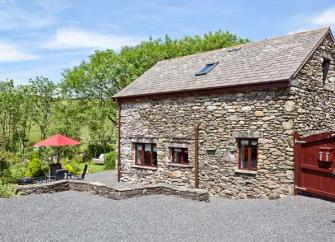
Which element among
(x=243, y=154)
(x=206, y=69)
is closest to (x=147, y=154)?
(x=206, y=69)

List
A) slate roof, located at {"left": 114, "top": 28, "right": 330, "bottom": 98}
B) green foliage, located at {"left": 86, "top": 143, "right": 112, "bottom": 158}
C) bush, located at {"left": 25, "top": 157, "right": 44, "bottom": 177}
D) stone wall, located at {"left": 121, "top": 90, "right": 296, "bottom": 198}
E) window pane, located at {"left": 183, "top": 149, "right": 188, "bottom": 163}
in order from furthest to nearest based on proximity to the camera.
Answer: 1. green foliage, located at {"left": 86, "top": 143, "right": 112, "bottom": 158}
2. bush, located at {"left": 25, "top": 157, "right": 44, "bottom": 177}
3. window pane, located at {"left": 183, "top": 149, "right": 188, "bottom": 163}
4. slate roof, located at {"left": 114, "top": 28, "right": 330, "bottom": 98}
5. stone wall, located at {"left": 121, "top": 90, "right": 296, "bottom": 198}

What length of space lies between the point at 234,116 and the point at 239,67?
8.50ft

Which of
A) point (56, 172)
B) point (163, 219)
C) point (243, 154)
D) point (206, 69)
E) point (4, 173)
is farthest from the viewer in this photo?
point (56, 172)

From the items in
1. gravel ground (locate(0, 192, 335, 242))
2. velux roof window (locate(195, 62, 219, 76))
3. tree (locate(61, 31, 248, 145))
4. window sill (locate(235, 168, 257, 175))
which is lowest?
gravel ground (locate(0, 192, 335, 242))

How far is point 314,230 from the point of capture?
9086 mm

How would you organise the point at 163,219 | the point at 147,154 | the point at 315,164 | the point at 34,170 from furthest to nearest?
the point at 34,170
the point at 147,154
the point at 315,164
the point at 163,219

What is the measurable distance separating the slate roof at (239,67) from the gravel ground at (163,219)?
15.4 feet

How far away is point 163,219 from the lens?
10562 millimetres

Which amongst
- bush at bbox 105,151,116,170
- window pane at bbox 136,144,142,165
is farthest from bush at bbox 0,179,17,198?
bush at bbox 105,151,116,170

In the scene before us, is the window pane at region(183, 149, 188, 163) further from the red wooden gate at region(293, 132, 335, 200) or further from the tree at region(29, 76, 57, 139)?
the tree at region(29, 76, 57, 139)

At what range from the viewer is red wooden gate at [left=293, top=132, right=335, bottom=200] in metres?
12.2

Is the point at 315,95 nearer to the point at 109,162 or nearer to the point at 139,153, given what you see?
the point at 139,153

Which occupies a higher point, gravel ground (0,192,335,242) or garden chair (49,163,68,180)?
garden chair (49,163,68,180)

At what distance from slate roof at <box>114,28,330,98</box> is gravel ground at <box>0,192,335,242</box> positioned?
4709 mm
